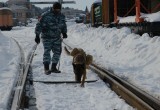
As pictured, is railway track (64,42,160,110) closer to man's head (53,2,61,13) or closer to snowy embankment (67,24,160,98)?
snowy embankment (67,24,160,98)

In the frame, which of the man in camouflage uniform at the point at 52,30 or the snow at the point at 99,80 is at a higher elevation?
the man in camouflage uniform at the point at 52,30

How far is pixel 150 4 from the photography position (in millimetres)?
26453

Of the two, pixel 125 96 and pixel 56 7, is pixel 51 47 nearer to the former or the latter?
pixel 56 7

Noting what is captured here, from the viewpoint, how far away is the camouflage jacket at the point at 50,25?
1045 centimetres

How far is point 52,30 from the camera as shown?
10.6 meters

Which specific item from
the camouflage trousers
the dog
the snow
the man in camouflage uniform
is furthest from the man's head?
the dog

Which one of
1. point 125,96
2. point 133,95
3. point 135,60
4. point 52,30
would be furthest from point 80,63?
point 135,60

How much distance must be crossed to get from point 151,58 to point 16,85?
4.68m

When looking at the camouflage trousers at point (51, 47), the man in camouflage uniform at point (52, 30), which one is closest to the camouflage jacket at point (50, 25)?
the man in camouflage uniform at point (52, 30)

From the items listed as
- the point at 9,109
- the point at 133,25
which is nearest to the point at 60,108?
the point at 9,109

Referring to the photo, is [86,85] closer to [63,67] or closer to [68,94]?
[68,94]

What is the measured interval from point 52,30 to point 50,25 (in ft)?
0.49

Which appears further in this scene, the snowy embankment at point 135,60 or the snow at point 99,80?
the snowy embankment at point 135,60

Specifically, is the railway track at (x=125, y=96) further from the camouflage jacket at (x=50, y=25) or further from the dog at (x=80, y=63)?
the camouflage jacket at (x=50, y=25)
